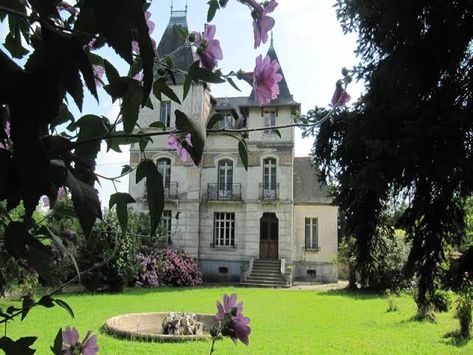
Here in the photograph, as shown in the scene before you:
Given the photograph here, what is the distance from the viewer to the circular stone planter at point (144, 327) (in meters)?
7.50

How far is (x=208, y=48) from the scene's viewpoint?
92 centimetres

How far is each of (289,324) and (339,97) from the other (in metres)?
9.05

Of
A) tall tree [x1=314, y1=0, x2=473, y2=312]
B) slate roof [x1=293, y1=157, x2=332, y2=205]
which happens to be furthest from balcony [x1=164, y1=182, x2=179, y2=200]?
tall tree [x1=314, y1=0, x2=473, y2=312]

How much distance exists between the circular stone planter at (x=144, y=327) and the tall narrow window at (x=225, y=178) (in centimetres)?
1190

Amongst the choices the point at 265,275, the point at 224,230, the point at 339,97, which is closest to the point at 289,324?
the point at 339,97

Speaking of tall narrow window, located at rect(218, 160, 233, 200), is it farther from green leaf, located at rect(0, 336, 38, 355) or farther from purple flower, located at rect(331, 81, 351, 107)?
green leaf, located at rect(0, 336, 38, 355)

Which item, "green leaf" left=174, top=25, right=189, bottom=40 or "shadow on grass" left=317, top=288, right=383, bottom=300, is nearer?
"green leaf" left=174, top=25, right=189, bottom=40

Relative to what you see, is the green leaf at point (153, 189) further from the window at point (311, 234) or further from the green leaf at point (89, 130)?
the window at point (311, 234)

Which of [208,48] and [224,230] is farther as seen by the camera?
[224,230]

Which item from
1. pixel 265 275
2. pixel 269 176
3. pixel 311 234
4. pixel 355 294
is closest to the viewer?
pixel 355 294

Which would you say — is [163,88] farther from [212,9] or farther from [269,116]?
[269,116]

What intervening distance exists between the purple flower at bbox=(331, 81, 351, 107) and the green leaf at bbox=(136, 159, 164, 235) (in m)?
0.51

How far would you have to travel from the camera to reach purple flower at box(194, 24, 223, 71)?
2.93 feet

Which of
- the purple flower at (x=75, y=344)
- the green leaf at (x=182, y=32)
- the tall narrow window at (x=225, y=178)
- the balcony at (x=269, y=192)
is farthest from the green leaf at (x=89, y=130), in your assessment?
the tall narrow window at (x=225, y=178)
